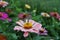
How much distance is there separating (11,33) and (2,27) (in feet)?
0.28

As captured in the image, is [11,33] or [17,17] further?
[17,17]

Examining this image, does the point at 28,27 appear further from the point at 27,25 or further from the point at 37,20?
the point at 37,20

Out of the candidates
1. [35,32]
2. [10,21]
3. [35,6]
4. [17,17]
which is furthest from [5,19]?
[35,6]

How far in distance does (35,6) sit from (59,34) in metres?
0.67

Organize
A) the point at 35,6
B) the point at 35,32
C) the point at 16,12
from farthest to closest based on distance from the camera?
the point at 35,6
the point at 16,12
the point at 35,32

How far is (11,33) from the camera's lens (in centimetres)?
153

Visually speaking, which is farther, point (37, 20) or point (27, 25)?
point (37, 20)

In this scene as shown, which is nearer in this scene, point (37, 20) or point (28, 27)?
point (28, 27)

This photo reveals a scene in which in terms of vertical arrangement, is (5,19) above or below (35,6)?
below

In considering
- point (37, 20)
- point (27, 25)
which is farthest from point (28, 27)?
point (37, 20)

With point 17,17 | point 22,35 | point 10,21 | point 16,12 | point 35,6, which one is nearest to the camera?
point 22,35

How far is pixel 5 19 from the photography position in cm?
166

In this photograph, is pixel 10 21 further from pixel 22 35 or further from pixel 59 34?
pixel 59 34

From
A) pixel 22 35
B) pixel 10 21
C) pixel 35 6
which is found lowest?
pixel 22 35
